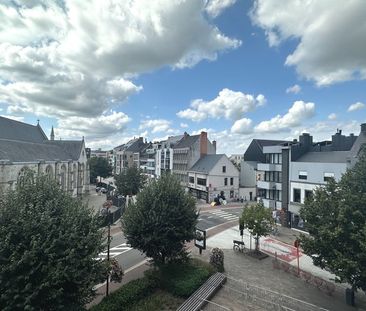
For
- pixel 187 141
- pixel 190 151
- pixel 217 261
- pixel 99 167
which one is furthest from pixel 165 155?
pixel 217 261

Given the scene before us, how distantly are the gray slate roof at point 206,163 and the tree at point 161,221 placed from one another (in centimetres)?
3624

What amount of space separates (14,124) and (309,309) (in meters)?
57.4

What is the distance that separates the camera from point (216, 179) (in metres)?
54.3

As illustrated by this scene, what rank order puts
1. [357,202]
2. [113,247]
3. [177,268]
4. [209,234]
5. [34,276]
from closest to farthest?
[34,276]
[357,202]
[177,268]
[113,247]
[209,234]

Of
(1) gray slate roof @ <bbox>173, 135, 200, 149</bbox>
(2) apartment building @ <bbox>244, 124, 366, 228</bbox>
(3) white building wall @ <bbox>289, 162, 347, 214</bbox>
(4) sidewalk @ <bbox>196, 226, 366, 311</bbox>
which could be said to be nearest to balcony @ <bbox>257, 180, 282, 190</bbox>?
(2) apartment building @ <bbox>244, 124, 366, 228</bbox>

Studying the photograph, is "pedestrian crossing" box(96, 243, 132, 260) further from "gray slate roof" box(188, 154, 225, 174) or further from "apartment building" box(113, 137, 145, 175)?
"apartment building" box(113, 137, 145, 175)

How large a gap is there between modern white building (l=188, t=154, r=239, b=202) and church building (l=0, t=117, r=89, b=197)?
25.4 meters

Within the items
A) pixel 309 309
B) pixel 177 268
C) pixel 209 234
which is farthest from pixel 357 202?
pixel 209 234

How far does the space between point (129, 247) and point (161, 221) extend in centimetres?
777

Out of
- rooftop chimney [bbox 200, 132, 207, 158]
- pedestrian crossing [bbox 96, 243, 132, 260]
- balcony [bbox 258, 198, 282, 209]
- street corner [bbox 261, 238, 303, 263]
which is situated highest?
rooftop chimney [bbox 200, 132, 207, 158]

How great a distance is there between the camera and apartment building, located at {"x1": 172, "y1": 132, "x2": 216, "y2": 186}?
204 feet

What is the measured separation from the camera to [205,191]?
181ft

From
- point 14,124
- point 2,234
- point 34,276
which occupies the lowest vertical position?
point 34,276

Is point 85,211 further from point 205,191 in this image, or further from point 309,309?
point 205,191
